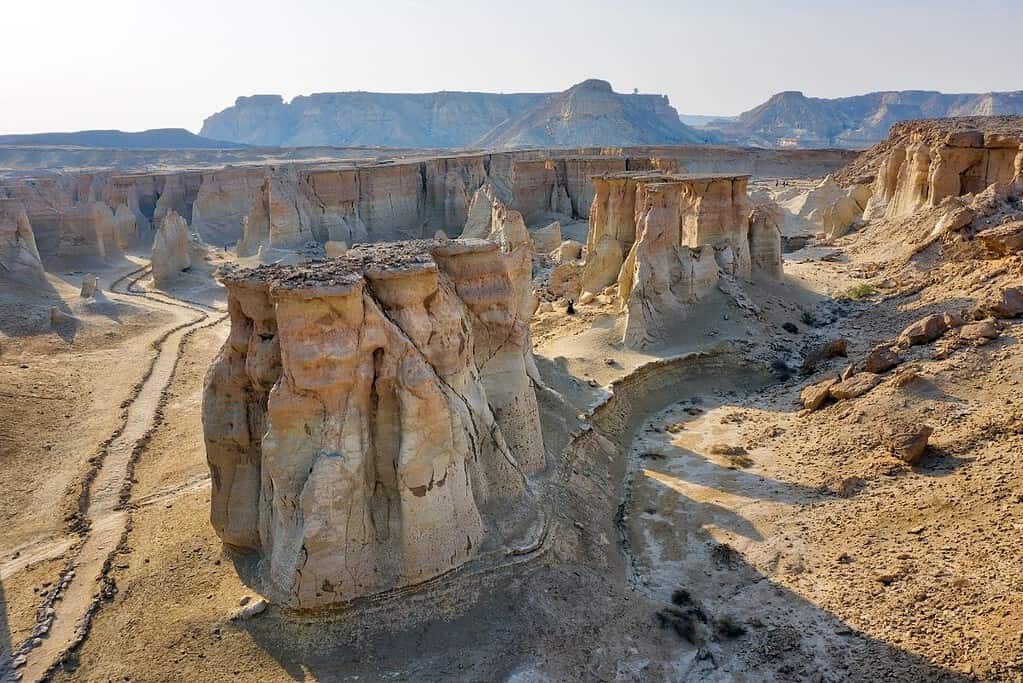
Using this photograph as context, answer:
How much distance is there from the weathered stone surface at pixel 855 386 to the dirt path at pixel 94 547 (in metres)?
14.0

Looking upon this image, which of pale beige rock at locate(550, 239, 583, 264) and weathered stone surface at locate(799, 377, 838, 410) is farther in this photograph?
pale beige rock at locate(550, 239, 583, 264)

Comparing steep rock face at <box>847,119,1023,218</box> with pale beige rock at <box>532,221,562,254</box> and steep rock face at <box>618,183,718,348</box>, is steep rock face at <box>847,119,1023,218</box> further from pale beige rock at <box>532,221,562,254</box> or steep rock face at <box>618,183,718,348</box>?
pale beige rock at <box>532,221,562,254</box>

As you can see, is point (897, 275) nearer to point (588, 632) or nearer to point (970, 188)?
point (970, 188)

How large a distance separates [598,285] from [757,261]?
18.5 ft

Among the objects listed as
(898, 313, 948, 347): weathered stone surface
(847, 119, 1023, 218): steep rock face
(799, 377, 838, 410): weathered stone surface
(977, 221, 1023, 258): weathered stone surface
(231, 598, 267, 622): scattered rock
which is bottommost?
(231, 598, 267, 622): scattered rock

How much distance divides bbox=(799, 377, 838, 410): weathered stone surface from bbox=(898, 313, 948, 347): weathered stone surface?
187 centimetres

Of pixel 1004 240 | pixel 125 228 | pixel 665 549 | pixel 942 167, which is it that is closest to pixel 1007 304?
pixel 1004 240

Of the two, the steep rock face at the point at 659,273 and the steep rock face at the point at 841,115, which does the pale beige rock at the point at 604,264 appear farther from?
the steep rock face at the point at 841,115

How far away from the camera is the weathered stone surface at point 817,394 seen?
16.3m

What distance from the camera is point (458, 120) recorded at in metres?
149

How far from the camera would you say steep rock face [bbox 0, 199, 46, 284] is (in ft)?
96.6

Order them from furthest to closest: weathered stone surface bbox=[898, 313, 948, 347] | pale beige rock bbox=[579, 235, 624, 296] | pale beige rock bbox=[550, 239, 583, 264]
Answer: pale beige rock bbox=[550, 239, 583, 264] < pale beige rock bbox=[579, 235, 624, 296] < weathered stone surface bbox=[898, 313, 948, 347]

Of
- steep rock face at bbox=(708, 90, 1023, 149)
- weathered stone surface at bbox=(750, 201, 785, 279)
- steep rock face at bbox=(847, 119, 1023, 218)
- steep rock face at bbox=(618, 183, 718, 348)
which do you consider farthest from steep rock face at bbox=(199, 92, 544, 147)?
steep rock face at bbox=(618, 183, 718, 348)

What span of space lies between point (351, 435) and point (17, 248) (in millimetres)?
28017
